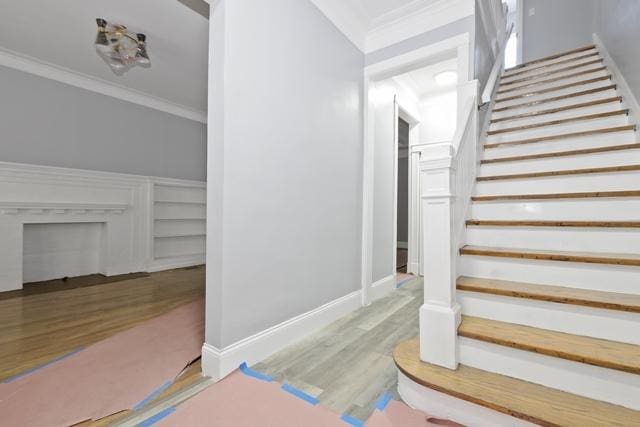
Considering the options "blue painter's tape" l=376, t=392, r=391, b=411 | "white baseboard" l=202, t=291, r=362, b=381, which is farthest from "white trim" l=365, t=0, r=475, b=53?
"blue painter's tape" l=376, t=392, r=391, b=411

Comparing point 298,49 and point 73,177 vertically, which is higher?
point 298,49

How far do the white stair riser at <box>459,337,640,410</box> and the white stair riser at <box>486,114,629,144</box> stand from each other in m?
2.14

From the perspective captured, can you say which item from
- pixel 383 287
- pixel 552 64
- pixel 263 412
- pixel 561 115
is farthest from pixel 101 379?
pixel 552 64

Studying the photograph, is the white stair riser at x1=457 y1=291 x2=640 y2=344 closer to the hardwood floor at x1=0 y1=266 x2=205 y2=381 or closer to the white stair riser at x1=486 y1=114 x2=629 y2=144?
the white stair riser at x1=486 y1=114 x2=629 y2=144

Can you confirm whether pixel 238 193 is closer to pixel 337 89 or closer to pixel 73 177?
pixel 337 89

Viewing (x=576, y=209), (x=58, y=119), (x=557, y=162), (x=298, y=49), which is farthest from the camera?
(x=58, y=119)

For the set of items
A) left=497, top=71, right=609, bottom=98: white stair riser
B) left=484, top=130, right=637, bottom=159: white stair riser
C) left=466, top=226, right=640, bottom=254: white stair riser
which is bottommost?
left=466, top=226, right=640, bottom=254: white stair riser

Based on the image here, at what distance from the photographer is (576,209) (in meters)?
1.79

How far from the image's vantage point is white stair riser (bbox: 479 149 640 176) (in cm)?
194

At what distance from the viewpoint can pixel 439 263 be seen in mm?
1435

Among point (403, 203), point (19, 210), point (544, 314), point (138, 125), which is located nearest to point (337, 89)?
point (544, 314)

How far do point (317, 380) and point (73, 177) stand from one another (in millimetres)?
4022

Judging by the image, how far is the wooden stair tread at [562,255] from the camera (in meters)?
1.39

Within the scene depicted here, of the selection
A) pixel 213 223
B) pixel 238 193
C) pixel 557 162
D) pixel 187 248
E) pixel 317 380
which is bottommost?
pixel 317 380
